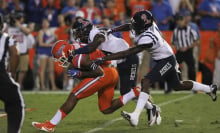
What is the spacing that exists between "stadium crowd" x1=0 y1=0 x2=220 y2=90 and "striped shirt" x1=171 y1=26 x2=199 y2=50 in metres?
0.31

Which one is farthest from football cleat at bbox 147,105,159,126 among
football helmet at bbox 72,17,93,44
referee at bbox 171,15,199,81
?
referee at bbox 171,15,199,81

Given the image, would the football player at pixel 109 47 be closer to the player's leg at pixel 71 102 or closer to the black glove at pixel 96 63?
the black glove at pixel 96 63

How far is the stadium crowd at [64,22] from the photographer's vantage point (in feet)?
41.7

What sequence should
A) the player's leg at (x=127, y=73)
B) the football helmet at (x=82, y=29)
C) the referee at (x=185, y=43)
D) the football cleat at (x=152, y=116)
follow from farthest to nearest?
1. the referee at (x=185, y=43)
2. the player's leg at (x=127, y=73)
3. the football cleat at (x=152, y=116)
4. the football helmet at (x=82, y=29)

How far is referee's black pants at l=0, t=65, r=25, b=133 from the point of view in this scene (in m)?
5.70

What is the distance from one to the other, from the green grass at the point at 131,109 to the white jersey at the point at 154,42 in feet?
2.96

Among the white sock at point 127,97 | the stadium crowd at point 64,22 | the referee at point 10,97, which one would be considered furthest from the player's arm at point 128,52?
the stadium crowd at point 64,22

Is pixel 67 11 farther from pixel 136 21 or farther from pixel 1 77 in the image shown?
pixel 1 77

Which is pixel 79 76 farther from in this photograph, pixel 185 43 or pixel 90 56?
pixel 185 43

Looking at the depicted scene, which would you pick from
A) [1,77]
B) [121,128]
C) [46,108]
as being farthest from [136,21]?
[46,108]

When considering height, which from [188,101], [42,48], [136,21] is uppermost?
[136,21]

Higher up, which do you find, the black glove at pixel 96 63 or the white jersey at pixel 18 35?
the black glove at pixel 96 63

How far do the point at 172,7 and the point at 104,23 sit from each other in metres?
1.90

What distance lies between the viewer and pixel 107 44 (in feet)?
24.4
